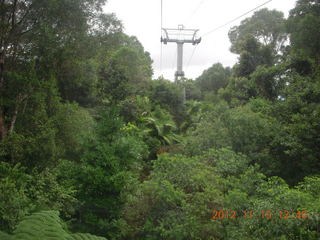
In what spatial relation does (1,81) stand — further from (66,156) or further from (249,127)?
(249,127)

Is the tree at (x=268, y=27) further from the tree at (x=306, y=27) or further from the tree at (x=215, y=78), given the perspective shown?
the tree at (x=306, y=27)

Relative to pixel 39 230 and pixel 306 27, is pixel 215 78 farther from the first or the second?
pixel 39 230

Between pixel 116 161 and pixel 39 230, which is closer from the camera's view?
pixel 39 230

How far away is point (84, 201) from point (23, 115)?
3.15 m

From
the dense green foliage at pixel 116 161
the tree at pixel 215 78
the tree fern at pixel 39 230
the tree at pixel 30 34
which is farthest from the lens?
the tree at pixel 215 78

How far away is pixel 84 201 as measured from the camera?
6281 mm

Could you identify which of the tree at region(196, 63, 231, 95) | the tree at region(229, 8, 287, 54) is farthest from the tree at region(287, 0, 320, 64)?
the tree at region(196, 63, 231, 95)

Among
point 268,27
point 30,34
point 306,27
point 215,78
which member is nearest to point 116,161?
point 30,34

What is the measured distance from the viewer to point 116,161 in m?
6.19

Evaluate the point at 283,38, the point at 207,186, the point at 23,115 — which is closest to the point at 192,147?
the point at 207,186

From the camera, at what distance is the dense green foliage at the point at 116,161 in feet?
13.4

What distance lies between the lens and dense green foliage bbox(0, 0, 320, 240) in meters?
4.10

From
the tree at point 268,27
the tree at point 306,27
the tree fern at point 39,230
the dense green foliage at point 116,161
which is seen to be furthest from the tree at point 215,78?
the tree fern at point 39,230

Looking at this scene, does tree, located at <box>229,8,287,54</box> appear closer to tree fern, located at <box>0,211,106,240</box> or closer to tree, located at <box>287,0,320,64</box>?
tree, located at <box>287,0,320,64</box>
